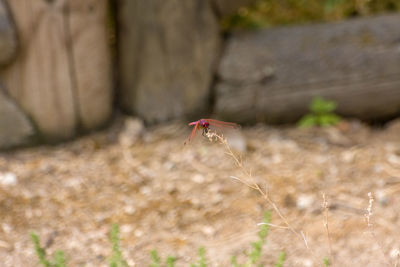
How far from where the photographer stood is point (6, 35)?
285cm

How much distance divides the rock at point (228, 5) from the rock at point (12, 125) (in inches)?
59.4

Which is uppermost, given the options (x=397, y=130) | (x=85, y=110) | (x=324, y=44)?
(x=324, y=44)

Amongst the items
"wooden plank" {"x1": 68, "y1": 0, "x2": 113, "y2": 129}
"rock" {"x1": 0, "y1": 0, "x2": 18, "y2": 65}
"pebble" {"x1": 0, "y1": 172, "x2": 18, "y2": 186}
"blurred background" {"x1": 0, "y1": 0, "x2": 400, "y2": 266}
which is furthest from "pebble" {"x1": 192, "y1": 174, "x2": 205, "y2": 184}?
"rock" {"x1": 0, "y1": 0, "x2": 18, "y2": 65}

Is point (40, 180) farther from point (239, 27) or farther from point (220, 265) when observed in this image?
point (239, 27)

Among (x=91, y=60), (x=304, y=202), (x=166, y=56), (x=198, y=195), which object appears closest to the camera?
(x=304, y=202)

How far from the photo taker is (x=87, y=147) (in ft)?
10.7


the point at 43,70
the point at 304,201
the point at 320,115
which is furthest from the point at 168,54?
the point at 304,201

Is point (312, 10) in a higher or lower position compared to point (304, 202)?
higher

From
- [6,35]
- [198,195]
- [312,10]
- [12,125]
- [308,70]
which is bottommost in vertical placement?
[198,195]

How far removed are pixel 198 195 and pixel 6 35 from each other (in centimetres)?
148

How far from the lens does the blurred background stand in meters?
2.36

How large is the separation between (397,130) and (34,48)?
2.66 meters

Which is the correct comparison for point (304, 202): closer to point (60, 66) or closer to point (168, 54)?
point (168, 54)

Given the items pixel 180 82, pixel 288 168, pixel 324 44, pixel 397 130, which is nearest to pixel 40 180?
pixel 180 82
